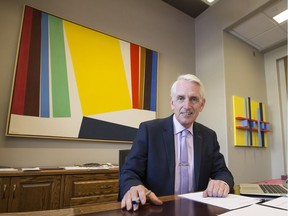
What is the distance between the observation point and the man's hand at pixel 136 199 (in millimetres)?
669

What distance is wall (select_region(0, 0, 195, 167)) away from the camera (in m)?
2.13

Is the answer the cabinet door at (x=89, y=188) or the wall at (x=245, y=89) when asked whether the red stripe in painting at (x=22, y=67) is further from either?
the wall at (x=245, y=89)

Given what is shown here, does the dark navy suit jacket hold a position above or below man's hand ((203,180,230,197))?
above

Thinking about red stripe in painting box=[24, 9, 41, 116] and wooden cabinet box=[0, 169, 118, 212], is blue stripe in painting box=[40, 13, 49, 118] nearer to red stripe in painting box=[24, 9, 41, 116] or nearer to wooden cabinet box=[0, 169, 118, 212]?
red stripe in painting box=[24, 9, 41, 116]

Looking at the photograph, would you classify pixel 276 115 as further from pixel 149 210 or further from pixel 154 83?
pixel 149 210

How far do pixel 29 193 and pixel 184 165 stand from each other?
52.3 inches

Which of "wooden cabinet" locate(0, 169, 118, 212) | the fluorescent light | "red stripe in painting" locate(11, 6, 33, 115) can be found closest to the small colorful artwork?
the fluorescent light

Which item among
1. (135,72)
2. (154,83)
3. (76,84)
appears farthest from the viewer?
(154,83)

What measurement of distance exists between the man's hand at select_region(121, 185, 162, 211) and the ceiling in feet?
11.3

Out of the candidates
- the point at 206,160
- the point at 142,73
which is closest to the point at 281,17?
the point at 142,73

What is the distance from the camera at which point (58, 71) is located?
241 cm

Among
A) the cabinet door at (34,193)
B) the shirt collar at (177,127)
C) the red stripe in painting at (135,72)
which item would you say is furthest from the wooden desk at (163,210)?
the red stripe in painting at (135,72)

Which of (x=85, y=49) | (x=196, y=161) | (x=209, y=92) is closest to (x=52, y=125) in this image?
(x=85, y=49)

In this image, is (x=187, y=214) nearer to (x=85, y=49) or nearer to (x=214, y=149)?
(x=214, y=149)
